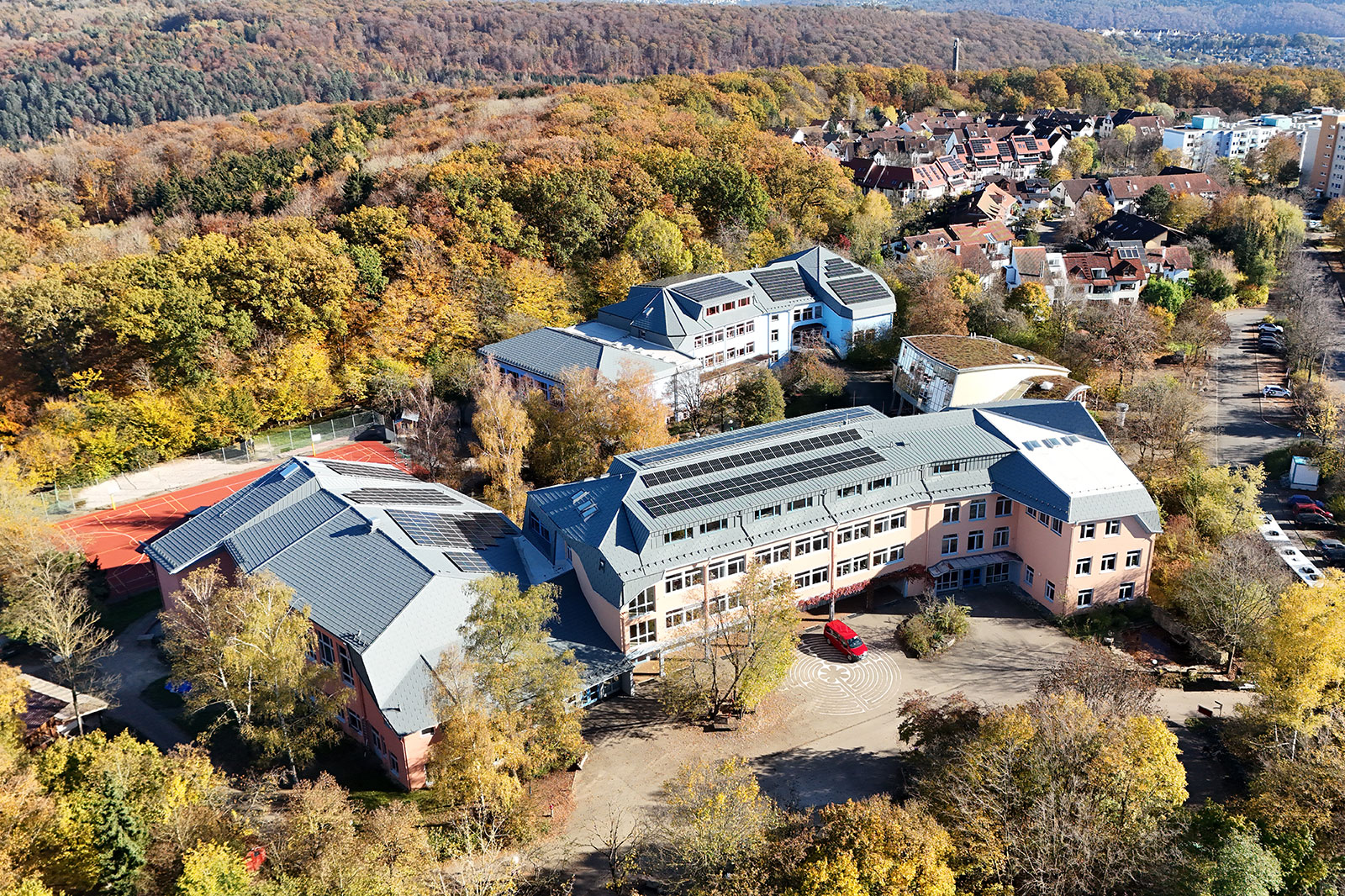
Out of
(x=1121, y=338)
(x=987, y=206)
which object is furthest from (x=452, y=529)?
(x=987, y=206)

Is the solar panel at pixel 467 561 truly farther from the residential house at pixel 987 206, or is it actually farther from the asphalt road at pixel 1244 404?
the residential house at pixel 987 206

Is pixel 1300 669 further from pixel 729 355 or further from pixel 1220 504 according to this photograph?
pixel 729 355

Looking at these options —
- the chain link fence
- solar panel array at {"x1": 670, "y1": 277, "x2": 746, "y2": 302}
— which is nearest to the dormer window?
solar panel array at {"x1": 670, "y1": 277, "x2": 746, "y2": 302}

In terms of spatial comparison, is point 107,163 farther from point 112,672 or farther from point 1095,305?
point 1095,305

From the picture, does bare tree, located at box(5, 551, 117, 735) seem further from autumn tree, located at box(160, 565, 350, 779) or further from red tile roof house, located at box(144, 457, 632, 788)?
autumn tree, located at box(160, 565, 350, 779)

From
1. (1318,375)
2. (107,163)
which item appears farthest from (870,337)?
(107,163)

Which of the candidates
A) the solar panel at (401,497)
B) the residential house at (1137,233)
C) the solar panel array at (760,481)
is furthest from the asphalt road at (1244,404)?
the solar panel at (401,497)
